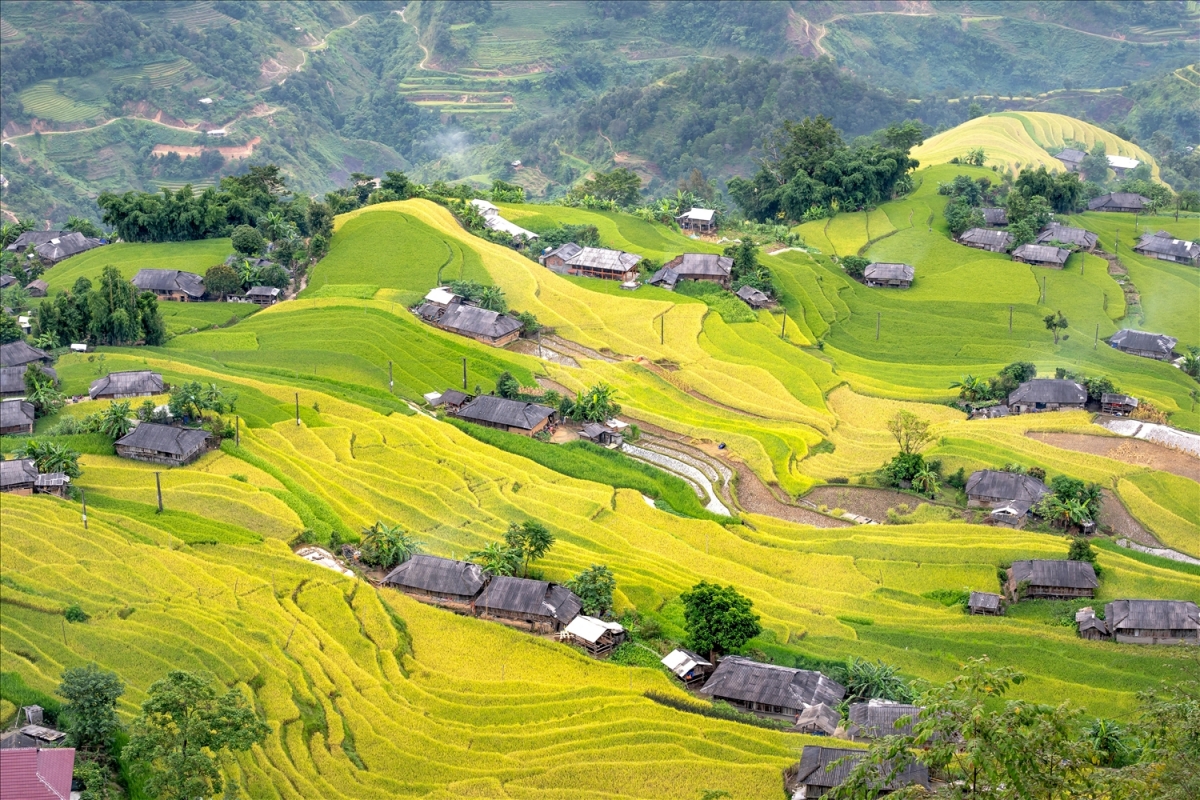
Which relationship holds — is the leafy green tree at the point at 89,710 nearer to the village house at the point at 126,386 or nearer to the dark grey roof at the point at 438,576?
the dark grey roof at the point at 438,576

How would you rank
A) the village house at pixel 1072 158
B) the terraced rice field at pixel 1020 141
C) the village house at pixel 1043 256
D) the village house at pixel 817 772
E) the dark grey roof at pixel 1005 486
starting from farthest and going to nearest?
the village house at pixel 1072 158 < the terraced rice field at pixel 1020 141 < the village house at pixel 1043 256 < the dark grey roof at pixel 1005 486 < the village house at pixel 817 772

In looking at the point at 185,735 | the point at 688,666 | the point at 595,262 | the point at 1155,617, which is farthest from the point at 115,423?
the point at 1155,617

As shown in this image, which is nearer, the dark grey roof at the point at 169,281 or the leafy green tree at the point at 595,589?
the leafy green tree at the point at 595,589

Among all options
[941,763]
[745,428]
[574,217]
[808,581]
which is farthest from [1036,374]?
[941,763]

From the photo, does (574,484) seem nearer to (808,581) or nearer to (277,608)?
(808,581)

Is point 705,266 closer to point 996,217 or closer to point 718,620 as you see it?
point 996,217

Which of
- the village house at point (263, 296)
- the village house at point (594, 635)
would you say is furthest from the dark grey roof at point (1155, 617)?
the village house at point (263, 296)
